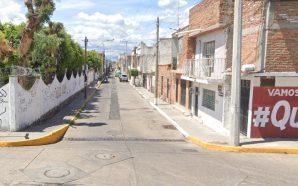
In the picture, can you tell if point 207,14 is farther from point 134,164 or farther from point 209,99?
point 134,164

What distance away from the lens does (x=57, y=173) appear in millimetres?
10000

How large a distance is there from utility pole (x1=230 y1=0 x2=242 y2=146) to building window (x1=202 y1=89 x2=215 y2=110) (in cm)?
588

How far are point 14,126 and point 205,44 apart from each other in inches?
456

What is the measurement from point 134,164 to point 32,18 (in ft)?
35.6

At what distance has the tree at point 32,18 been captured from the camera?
18828 millimetres

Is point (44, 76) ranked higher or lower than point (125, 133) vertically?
higher

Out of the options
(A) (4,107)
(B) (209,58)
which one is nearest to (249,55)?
(B) (209,58)

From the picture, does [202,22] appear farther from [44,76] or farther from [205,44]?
[44,76]

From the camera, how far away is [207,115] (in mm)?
20906

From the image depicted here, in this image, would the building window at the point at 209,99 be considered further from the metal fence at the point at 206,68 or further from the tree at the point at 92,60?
the tree at the point at 92,60

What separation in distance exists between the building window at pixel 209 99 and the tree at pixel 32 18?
9047mm

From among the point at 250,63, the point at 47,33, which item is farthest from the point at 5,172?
the point at 47,33

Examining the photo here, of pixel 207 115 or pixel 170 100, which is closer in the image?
pixel 207 115

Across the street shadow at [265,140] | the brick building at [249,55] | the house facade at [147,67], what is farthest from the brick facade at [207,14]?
the house facade at [147,67]
